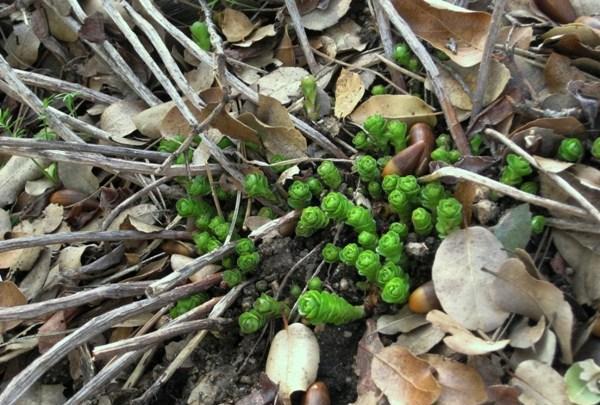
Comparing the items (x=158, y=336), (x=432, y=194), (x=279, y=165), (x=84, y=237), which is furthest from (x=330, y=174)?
(x=84, y=237)

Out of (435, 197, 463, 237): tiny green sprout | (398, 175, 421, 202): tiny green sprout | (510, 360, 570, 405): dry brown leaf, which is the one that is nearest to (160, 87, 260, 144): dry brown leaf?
(398, 175, 421, 202): tiny green sprout

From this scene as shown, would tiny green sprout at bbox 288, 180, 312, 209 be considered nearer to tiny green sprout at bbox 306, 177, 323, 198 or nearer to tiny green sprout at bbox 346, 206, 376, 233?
tiny green sprout at bbox 306, 177, 323, 198

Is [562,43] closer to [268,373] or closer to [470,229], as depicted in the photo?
[470,229]

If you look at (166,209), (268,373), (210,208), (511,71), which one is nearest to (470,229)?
(511,71)

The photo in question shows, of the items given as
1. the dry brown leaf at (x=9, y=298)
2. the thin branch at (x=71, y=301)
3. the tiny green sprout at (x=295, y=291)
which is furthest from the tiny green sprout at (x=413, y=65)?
the dry brown leaf at (x=9, y=298)

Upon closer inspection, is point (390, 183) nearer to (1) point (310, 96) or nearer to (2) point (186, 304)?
(1) point (310, 96)
